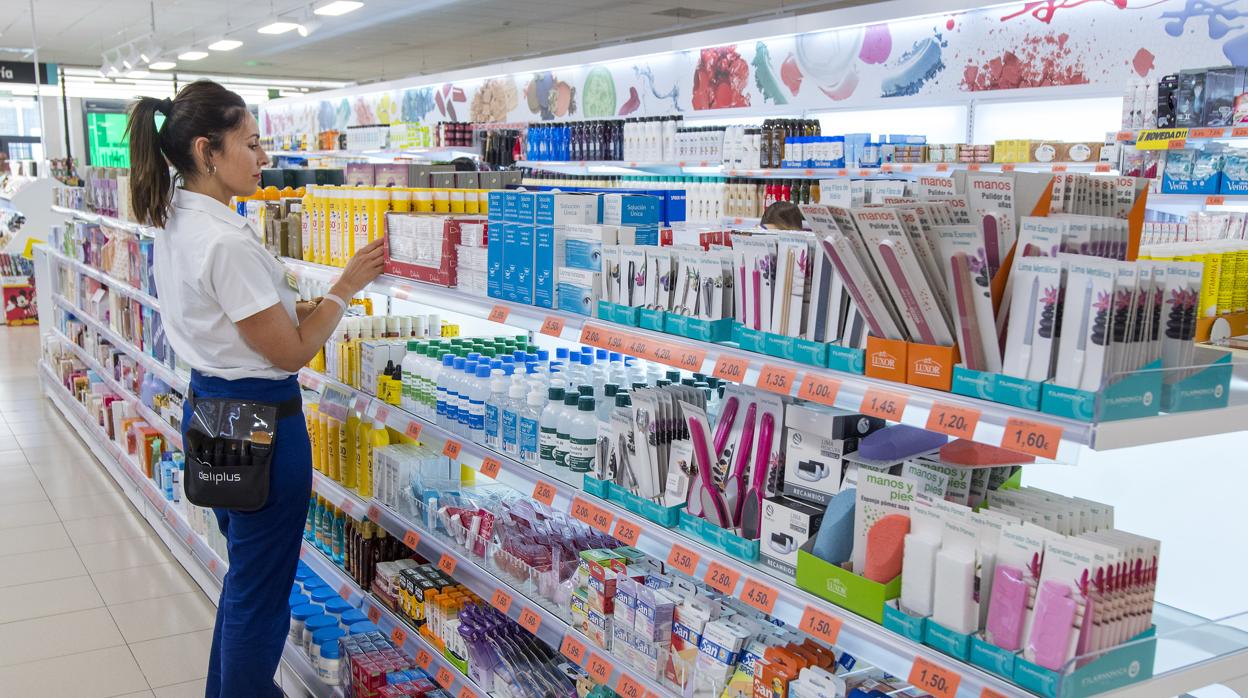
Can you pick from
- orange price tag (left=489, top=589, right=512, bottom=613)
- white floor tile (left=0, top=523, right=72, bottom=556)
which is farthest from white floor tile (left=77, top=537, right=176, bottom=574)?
Answer: orange price tag (left=489, top=589, right=512, bottom=613)

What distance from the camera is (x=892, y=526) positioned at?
1.66 meters

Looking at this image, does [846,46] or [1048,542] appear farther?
[846,46]

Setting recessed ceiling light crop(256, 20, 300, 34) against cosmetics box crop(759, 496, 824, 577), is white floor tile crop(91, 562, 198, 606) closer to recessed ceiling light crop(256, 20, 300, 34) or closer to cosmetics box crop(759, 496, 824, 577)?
cosmetics box crop(759, 496, 824, 577)

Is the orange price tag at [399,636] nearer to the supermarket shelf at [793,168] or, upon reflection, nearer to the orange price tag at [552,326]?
the orange price tag at [552,326]

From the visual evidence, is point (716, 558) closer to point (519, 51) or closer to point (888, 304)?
point (888, 304)

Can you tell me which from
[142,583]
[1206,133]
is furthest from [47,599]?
[1206,133]

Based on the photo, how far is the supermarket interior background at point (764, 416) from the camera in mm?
1483

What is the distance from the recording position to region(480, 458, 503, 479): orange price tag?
2656 millimetres

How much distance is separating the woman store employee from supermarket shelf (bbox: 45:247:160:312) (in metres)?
1.76

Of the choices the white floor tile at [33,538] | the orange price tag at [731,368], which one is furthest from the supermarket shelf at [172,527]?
the orange price tag at [731,368]

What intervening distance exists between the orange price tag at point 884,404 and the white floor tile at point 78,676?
3283 mm

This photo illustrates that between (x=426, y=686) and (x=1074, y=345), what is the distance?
7.88 feet

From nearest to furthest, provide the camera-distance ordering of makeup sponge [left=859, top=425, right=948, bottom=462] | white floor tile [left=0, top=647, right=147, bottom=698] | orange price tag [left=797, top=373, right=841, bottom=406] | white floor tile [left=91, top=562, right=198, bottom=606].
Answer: orange price tag [left=797, top=373, right=841, bottom=406] → makeup sponge [left=859, top=425, right=948, bottom=462] → white floor tile [left=0, top=647, right=147, bottom=698] → white floor tile [left=91, top=562, right=198, bottom=606]

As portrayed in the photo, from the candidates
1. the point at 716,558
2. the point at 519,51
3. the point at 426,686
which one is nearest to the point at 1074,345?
the point at 716,558
